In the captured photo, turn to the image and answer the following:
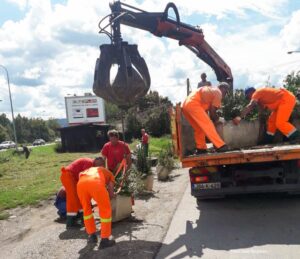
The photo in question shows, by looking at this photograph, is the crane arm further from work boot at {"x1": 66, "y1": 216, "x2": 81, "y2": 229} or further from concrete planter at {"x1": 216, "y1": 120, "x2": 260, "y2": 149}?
work boot at {"x1": 66, "y1": 216, "x2": 81, "y2": 229}

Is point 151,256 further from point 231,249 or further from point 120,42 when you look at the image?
point 120,42

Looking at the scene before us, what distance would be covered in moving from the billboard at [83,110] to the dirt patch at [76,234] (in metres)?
33.9

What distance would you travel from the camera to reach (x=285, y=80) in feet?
40.2

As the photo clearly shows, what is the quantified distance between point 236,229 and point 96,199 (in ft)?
6.64

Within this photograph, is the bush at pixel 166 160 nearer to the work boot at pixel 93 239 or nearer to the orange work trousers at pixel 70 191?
A: the orange work trousers at pixel 70 191

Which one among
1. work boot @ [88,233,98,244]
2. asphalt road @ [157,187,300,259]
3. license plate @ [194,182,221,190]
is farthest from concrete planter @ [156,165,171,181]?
work boot @ [88,233,98,244]

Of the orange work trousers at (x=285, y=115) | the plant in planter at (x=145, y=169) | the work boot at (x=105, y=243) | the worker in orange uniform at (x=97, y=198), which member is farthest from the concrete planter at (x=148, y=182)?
the work boot at (x=105, y=243)

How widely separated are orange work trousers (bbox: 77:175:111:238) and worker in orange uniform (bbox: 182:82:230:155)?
2.14 meters

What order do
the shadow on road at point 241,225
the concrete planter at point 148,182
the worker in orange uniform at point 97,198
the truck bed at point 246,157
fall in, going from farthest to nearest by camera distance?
the concrete planter at point 148,182 → the truck bed at point 246,157 → the worker in orange uniform at point 97,198 → the shadow on road at point 241,225

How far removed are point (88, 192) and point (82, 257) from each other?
0.87m

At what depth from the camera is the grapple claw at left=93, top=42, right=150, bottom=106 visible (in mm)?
7320

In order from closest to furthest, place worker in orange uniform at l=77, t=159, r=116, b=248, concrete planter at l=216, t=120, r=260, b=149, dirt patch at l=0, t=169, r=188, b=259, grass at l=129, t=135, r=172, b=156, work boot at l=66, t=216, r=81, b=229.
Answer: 1. dirt patch at l=0, t=169, r=188, b=259
2. worker in orange uniform at l=77, t=159, r=116, b=248
3. work boot at l=66, t=216, r=81, b=229
4. concrete planter at l=216, t=120, r=260, b=149
5. grass at l=129, t=135, r=172, b=156

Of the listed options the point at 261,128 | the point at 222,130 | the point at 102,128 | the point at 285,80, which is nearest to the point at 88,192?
the point at 222,130

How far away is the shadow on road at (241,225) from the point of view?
5559 mm
